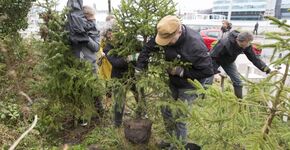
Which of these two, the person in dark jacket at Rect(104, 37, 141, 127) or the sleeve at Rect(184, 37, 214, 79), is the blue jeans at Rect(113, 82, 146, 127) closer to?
the person in dark jacket at Rect(104, 37, 141, 127)

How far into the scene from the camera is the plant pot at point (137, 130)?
392 cm

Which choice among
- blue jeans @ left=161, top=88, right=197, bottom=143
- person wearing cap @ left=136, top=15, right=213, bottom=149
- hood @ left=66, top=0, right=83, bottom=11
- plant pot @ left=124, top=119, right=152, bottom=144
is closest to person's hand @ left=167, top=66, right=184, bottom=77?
person wearing cap @ left=136, top=15, right=213, bottom=149

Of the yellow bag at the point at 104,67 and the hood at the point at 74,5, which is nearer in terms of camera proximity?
the hood at the point at 74,5

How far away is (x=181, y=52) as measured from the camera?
11.2 ft

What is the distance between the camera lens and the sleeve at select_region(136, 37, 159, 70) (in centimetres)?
359

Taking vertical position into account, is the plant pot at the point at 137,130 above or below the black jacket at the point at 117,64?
below

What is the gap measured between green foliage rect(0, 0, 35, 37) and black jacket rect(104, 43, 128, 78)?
3413mm

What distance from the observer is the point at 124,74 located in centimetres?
406

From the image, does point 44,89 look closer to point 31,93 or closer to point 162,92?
point 31,93

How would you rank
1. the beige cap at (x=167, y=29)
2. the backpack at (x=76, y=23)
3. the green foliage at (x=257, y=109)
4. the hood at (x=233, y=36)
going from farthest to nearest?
the hood at (x=233, y=36) < the backpack at (x=76, y=23) < the beige cap at (x=167, y=29) < the green foliage at (x=257, y=109)

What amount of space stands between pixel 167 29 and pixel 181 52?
357 millimetres

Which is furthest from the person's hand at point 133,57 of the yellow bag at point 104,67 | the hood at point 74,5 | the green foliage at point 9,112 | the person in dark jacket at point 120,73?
the green foliage at point 9,112

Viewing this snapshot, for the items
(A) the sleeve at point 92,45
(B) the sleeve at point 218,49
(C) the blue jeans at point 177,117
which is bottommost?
(C) the blue jeans at point 177,117

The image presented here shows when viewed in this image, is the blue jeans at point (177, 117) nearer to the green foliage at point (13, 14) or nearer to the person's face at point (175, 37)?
the person's face at point (175, 37)
